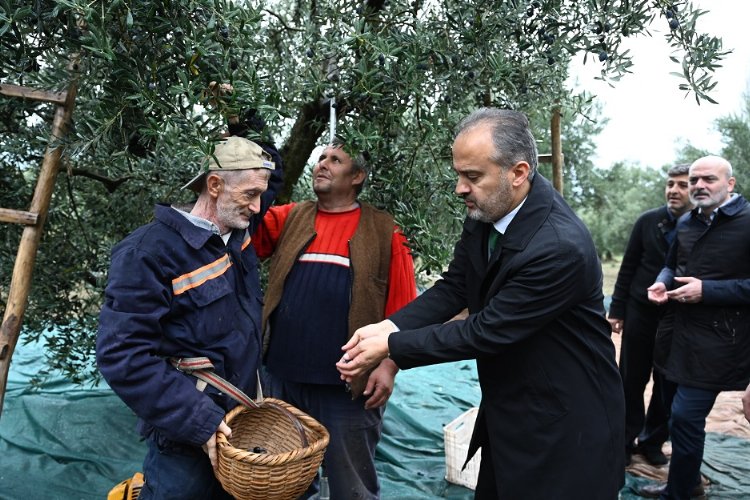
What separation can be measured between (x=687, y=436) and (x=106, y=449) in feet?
15.2

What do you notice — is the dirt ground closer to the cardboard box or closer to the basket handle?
the cardboard box

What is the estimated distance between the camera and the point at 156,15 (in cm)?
239

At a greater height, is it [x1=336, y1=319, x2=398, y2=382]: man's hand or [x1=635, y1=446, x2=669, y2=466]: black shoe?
[x1=336, y1=319, x2=398, y2=382]: man's hand

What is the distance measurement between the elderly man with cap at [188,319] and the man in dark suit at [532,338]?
75cm

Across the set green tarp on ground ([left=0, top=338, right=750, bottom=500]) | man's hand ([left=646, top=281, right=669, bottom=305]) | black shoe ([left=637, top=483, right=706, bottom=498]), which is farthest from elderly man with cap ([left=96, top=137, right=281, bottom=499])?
black shoe ([left=637, top=483, right=706, bottom=498])

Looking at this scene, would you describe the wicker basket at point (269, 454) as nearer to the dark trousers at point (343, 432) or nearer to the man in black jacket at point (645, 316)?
the dark trousers at point (343, 432)

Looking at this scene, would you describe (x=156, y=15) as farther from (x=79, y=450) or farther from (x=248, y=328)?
(x=79, y=450)

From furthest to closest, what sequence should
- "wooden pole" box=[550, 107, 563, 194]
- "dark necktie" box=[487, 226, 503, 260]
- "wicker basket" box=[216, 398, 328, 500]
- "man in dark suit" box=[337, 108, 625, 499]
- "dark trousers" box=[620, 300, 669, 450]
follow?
"dark trousers" box=[620, 300, 669, 450] → "wooden pole" box=[550, 107, 563, 194] → "dark necktie" box=[487, 226, 503, 260] → "man in dark suit" box=[337, 108, 625, 499] → "wicker basket" box=[216, 398, 328, 500]

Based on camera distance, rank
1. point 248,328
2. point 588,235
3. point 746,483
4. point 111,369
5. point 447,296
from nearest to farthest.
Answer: point 111,369, point 588,235, point 248,328, point 447,296, point 746,483

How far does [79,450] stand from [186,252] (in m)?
3.52

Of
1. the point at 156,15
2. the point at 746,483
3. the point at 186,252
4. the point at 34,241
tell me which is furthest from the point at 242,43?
the point at 746,483

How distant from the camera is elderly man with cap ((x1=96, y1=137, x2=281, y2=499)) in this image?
238 cm

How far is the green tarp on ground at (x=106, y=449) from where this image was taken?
4746 millimetres

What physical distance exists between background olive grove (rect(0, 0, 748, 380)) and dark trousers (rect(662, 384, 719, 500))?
6.98ft
